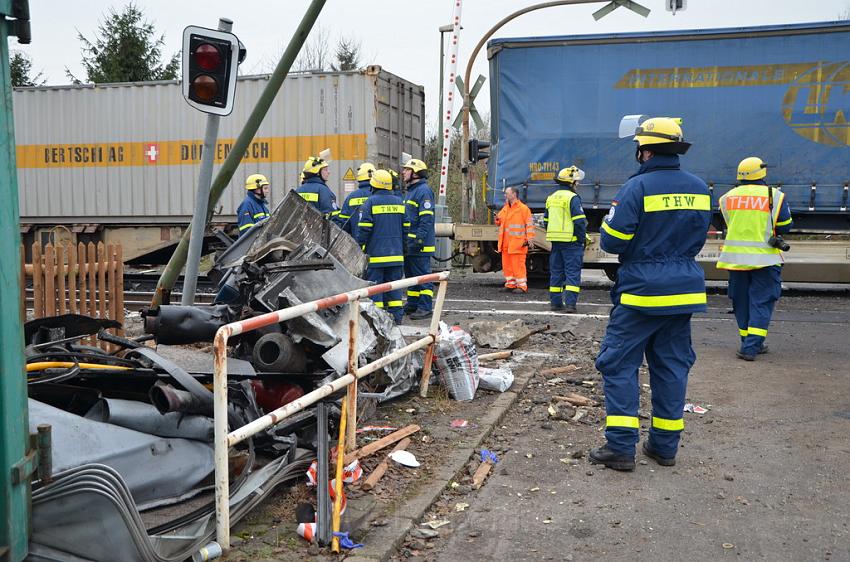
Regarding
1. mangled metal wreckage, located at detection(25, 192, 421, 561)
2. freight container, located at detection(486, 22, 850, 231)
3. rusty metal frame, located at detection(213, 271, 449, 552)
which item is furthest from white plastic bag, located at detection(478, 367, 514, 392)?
freight container, located at detection(486, 22, 850, 231)

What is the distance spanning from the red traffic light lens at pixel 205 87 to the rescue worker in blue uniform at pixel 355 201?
5772 mm

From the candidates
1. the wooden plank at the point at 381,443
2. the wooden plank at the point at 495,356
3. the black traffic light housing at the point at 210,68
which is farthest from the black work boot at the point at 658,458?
the black traffic light housing at the point at 210,68

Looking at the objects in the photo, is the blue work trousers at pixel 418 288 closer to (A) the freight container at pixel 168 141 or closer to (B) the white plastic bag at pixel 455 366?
(B) the white plastic bag at pixel 455 366

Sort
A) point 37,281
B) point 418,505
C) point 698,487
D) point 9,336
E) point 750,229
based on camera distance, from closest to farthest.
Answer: point 9,336 → point 418,505 → point 698,487 → point 37,281 → point 750,229

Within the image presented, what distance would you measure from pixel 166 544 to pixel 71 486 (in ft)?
1.48

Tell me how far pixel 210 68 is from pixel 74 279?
3.73m

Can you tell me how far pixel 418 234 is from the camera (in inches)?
397

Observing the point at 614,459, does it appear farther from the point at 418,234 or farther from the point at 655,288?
the point at 418,234

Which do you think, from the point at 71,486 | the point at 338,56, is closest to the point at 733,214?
the point at 71,486

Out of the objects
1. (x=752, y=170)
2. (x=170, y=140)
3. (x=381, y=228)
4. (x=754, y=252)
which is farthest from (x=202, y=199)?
(x=170, y=140)

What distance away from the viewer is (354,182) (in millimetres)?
14828

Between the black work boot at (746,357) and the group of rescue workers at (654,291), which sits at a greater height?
the group of rescue workers at (654,291)

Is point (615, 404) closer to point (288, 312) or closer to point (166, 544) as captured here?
point (288, 312)

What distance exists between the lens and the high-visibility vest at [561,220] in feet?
36.1
